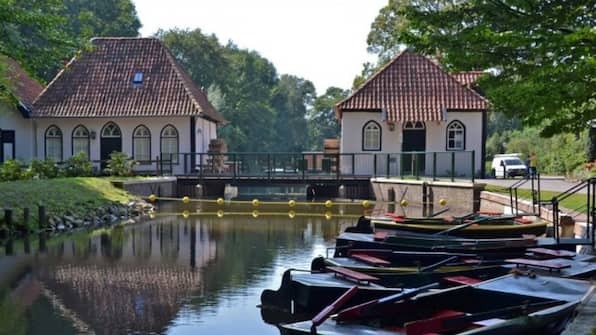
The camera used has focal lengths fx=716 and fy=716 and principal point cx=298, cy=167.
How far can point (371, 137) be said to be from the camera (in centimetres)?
3269

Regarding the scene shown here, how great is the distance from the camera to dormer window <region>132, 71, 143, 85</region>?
3472cm

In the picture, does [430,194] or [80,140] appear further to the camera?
[80,140]

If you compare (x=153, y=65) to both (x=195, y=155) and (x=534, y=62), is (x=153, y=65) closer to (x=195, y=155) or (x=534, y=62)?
(x=195, y=155)

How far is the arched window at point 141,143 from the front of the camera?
33906 mm

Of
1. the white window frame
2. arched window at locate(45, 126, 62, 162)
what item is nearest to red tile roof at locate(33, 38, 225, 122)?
arched window at locate(45, 126, 62, 162)

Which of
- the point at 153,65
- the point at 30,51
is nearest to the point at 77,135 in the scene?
the point at 153,65

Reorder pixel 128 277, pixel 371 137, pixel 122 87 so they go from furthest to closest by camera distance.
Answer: pixel 122 87 → pixel 371 137 → pixel 128 277

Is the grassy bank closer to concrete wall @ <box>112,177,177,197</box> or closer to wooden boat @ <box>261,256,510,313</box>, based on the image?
concrete wall @ <box>112,177,177,197</box>

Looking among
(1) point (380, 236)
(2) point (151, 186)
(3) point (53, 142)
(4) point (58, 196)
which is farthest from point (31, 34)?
(1) point (380, 236)

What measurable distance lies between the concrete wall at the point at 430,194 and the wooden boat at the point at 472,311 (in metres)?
13.5

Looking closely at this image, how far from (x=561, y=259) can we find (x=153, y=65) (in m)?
28.2

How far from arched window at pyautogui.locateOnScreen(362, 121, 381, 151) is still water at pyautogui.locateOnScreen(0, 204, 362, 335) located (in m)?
11.1

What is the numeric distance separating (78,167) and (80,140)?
5.96 meters

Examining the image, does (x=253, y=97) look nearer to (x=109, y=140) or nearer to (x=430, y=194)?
(x=109, y=140)
